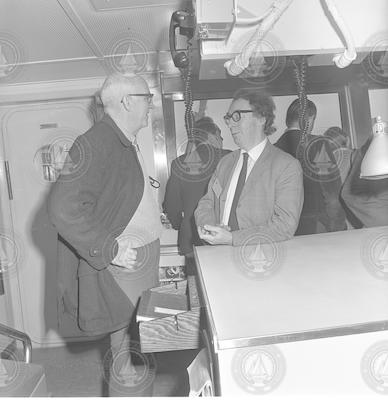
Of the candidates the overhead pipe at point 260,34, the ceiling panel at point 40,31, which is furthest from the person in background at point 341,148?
the ceiling panel at point 40,31

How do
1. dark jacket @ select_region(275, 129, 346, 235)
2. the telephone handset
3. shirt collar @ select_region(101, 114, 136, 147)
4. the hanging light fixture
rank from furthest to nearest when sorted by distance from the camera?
dark jacket @ select_region(275, 129, 346, 235), shirt collar @ select_region(101, 114, 136, 147), the telephone handset, the hanging light fixture

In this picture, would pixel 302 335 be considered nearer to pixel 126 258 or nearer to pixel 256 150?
pixel 126 258

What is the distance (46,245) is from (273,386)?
254 cm

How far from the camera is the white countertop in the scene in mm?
803

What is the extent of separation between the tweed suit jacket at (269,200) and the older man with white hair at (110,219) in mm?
319

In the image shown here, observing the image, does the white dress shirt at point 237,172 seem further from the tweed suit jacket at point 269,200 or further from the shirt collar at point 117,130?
the shirt collar at point 117,130

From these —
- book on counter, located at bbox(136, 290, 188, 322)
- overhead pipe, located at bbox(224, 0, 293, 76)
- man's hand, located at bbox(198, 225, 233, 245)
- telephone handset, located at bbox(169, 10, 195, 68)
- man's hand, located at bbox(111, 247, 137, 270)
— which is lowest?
book on counter, located at bbox(136, 290, 188, 322)

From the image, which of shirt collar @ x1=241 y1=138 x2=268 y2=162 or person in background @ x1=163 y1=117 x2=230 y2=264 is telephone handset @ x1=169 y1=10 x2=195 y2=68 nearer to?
shirt collar @ x1=241 y1=138 x2=268 y2=162

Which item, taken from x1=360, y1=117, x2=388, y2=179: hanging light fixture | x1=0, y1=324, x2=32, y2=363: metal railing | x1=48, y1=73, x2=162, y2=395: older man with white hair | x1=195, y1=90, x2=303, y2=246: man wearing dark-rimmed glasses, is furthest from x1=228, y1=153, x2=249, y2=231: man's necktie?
x1=0, y1=324, x2=32, y2=363: metal railing

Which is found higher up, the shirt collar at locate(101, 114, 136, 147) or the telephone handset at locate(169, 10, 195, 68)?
the telephone handset at locate(169, 10, 195, 68)

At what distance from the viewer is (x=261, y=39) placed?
1.17 m

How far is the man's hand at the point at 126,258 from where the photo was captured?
1.53m

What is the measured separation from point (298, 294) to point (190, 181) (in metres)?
1.58

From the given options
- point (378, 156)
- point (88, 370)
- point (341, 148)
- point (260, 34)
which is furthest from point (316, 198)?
point (88, 370)
